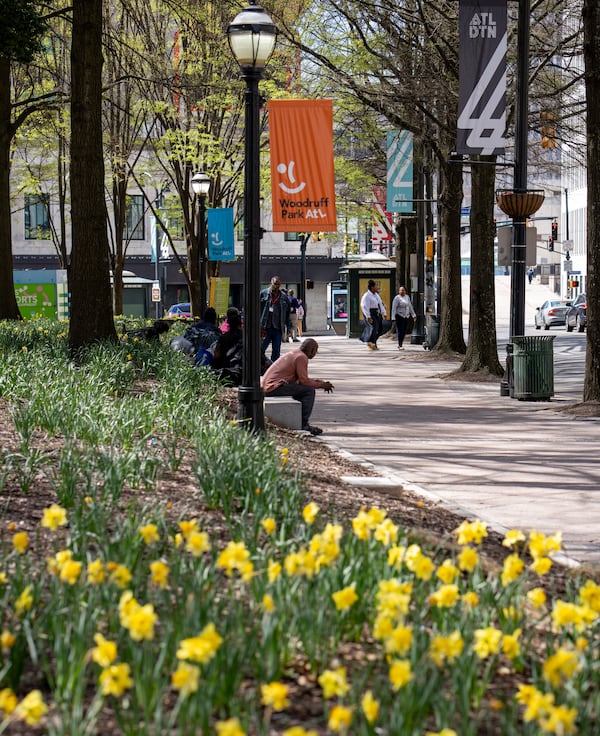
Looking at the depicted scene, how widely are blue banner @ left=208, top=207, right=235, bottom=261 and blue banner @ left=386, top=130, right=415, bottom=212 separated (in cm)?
401

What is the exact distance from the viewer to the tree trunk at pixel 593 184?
16344mm

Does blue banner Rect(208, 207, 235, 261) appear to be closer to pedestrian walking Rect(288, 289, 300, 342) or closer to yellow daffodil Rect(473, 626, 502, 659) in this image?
pedestrian walking Rect(288, 289, 300, 342)

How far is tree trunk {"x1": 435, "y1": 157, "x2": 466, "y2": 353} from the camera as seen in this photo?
29.1m

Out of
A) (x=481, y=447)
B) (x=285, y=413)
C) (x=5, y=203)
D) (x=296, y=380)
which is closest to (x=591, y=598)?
(x=481, y=447)

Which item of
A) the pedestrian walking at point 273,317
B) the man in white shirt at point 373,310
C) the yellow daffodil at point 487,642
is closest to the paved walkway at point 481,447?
the pedestrian walking at point 273,317

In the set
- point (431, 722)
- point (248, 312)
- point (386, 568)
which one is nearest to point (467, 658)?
point (431, 722)

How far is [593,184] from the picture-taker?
16.6 meters

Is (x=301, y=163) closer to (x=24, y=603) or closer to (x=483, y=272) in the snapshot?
(x=483, y=272)

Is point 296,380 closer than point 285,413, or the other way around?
point 285,413

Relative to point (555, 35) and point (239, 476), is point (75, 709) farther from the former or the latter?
point (555, 35)

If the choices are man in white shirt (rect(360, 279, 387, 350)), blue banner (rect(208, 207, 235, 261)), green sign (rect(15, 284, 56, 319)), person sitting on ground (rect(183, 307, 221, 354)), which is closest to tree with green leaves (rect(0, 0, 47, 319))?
person sitting on ground (rect(183, 307, 221, 354))

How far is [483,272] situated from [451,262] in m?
6.05


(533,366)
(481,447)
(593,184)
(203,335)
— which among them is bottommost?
(481,447)

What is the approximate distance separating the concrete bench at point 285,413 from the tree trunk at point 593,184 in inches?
170
